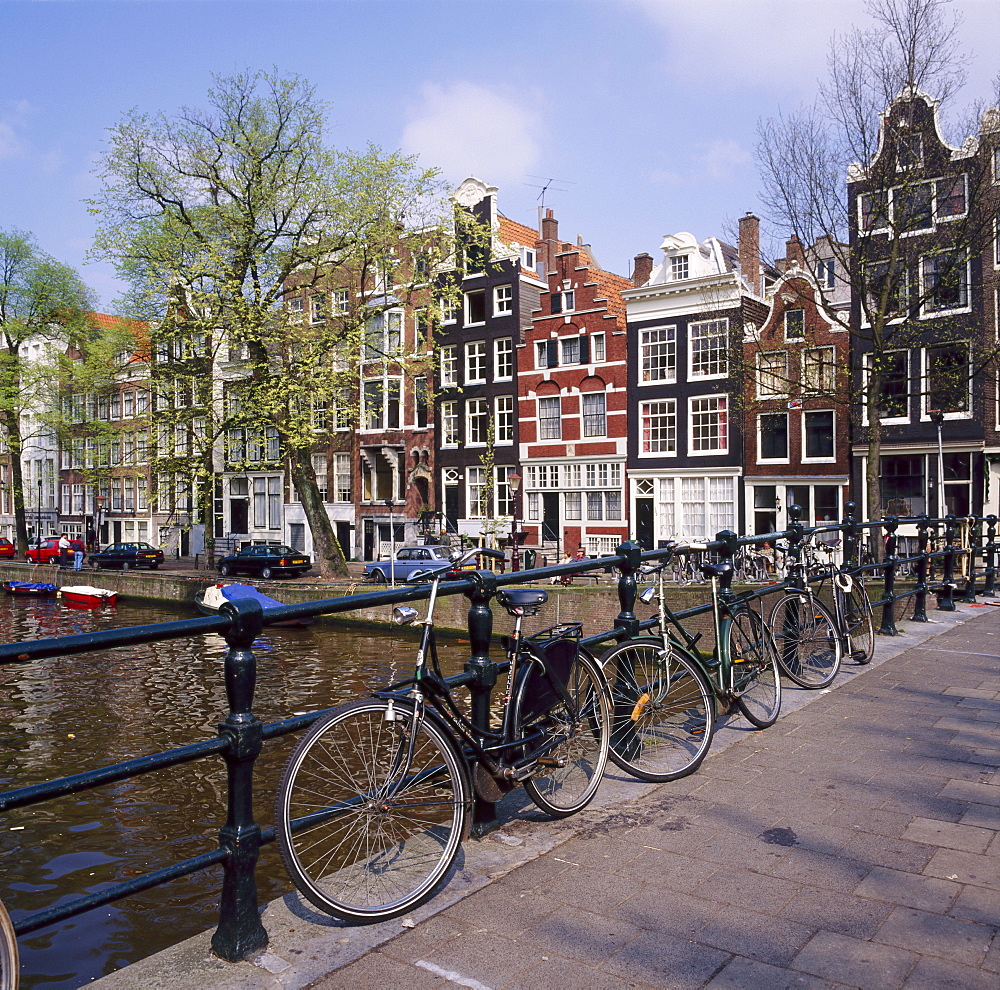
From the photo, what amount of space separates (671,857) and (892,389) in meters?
27.0

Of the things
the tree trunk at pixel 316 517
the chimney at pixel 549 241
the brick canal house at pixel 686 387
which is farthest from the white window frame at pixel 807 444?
the tree trunk at pixel 316 517

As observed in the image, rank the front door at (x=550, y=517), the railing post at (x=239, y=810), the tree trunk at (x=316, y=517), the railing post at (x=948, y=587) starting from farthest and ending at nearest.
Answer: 1. the front door at (x=550, y=517)
2. the tree trunk at (x=316, y=517)
3. the railing post at (x=948, y=587)
4. the railing post at (x=239, y=810)

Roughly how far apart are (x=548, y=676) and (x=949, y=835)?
1803mm

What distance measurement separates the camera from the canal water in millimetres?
5922

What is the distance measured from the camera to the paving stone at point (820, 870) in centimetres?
328

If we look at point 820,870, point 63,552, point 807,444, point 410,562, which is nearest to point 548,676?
point 820,870

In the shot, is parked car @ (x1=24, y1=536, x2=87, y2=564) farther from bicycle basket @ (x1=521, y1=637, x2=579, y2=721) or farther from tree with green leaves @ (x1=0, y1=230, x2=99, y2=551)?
bicycle basket @ (x1=521, y1=637, x2=579, y2=721)

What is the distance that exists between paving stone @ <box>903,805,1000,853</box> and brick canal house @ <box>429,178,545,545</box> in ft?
100

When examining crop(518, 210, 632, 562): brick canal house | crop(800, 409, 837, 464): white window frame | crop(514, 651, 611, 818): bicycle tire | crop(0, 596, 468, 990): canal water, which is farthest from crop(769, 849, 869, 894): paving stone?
crop(518, 210, 632, 562): brick canal house

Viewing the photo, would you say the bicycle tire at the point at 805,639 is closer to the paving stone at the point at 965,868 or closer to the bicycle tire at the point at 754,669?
the bicycle tire at the point at 754,669

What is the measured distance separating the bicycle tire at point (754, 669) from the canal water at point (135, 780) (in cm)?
360

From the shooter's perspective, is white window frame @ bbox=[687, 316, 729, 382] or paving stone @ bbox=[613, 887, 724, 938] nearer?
paving stone @ bbox=[613, 887, 724, 938]

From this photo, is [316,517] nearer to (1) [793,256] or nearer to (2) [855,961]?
(1) [793,256]


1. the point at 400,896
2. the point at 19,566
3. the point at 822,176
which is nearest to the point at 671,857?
the point at 400,896
